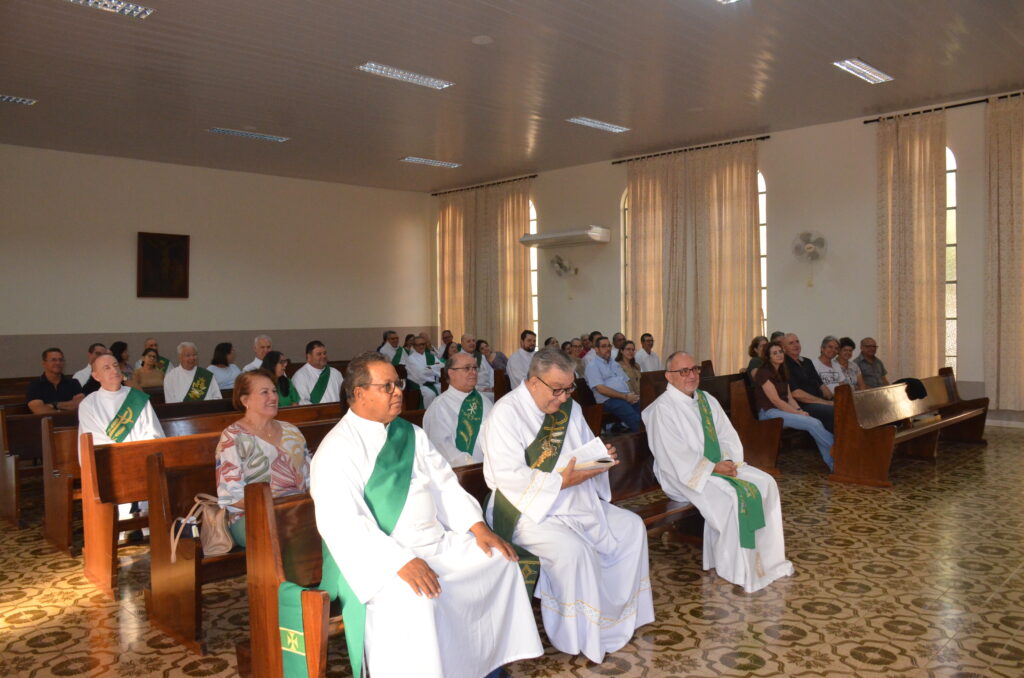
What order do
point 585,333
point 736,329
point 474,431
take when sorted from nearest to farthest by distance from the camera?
1. point 474,431
2. point 736,329
3. point 585,333

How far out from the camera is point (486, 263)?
629 inches

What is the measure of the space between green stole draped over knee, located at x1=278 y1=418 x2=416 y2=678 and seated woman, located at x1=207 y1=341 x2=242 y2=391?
19.5 ft

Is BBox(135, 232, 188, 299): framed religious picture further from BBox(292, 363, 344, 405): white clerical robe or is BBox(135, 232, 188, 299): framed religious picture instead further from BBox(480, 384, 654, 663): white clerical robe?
BBox(480, 384, 654, 663): white clerical robe

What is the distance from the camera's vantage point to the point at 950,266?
10586 millimetres

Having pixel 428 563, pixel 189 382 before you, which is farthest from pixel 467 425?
pixel 189 382

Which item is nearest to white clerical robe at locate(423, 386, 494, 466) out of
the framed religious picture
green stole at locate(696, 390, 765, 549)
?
green stole at locate(696, 390, 765, 549)

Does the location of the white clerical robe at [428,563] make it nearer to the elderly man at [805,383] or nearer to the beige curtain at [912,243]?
the elderly man at [805,383]

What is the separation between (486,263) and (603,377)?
660 centimetres

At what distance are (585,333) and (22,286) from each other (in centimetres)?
913

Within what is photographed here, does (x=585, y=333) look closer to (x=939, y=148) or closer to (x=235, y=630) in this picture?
(x=939, y=148)

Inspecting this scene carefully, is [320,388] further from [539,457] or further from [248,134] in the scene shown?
[248,134]

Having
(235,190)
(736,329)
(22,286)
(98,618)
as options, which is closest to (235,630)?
(98,618)

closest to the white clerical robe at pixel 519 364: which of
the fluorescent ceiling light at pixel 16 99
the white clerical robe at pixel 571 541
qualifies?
the fluorescent ceiling light at pixel 16 99

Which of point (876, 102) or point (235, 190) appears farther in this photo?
point (235, 190)
